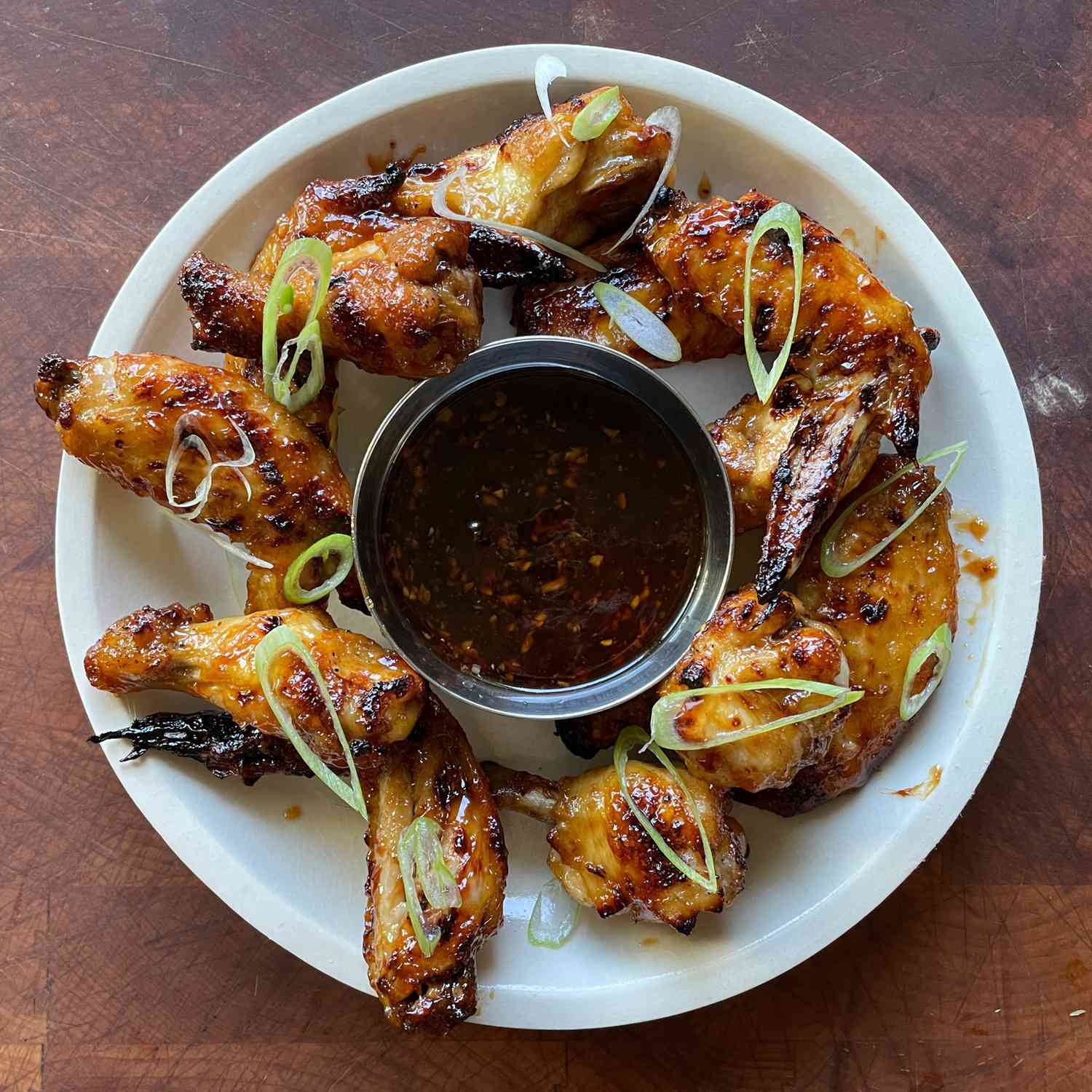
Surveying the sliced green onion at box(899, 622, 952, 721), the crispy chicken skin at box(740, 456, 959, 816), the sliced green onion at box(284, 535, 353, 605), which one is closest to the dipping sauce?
the sliced green onion at box(284, 535, 353, 605)

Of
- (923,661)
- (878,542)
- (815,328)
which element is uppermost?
(815,328)

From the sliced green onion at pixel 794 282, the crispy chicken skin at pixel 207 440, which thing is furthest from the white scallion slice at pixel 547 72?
the crispy chicken skin at pixel 207 440

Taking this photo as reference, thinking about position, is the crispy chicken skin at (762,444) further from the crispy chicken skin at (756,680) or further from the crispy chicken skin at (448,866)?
the crispy chicken skin at (448,866)

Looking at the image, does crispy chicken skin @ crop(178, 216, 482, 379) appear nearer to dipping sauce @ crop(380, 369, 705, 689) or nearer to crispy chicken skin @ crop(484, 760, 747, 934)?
dipping sauce @ crop(380, 369, 705, 689)

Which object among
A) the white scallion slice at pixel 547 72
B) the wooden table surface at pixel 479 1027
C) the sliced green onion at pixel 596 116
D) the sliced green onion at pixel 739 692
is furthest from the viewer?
the wooden table surface at pixel 479 1027

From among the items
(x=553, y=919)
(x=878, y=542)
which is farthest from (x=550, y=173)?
(x=553, y=919)

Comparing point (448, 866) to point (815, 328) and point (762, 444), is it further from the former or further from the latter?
point (815, 328)
